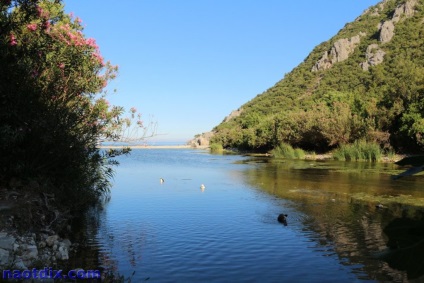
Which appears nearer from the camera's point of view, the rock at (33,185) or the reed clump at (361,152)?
the rock at (33,185)

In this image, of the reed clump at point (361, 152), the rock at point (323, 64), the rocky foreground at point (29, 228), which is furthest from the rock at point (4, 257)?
the rock at point (323, 64)

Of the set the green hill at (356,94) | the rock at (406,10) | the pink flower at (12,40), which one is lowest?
the pink flower at (12,40)

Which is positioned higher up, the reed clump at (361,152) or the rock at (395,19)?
the rock at (395,19)

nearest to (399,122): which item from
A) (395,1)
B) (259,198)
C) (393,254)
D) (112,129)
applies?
(259,198)

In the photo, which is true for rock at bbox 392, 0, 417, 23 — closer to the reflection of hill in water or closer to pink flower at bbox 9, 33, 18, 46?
the reflection of hill in water

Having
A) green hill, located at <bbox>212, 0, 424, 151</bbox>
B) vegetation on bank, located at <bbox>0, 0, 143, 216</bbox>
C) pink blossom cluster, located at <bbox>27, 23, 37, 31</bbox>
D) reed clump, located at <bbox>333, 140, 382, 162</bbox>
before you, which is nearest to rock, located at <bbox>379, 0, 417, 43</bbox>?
green hill, located at <bbox>212, 0, 424, 151</bbox>

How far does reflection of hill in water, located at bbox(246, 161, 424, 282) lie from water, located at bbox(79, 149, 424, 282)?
2 cm

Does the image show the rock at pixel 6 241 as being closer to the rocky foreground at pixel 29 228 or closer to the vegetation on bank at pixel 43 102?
the rocky foreground at pixel 29 228

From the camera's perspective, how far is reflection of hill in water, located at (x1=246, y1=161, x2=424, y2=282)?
1125 millimetres

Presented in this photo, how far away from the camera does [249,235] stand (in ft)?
41.2

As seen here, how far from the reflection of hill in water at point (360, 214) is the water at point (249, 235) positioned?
0.02 metres

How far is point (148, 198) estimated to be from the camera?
2030 cm

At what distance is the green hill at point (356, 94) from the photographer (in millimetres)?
49750

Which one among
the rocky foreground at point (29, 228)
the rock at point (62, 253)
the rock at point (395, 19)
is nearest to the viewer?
the rocky foreground at point (29, 228)
